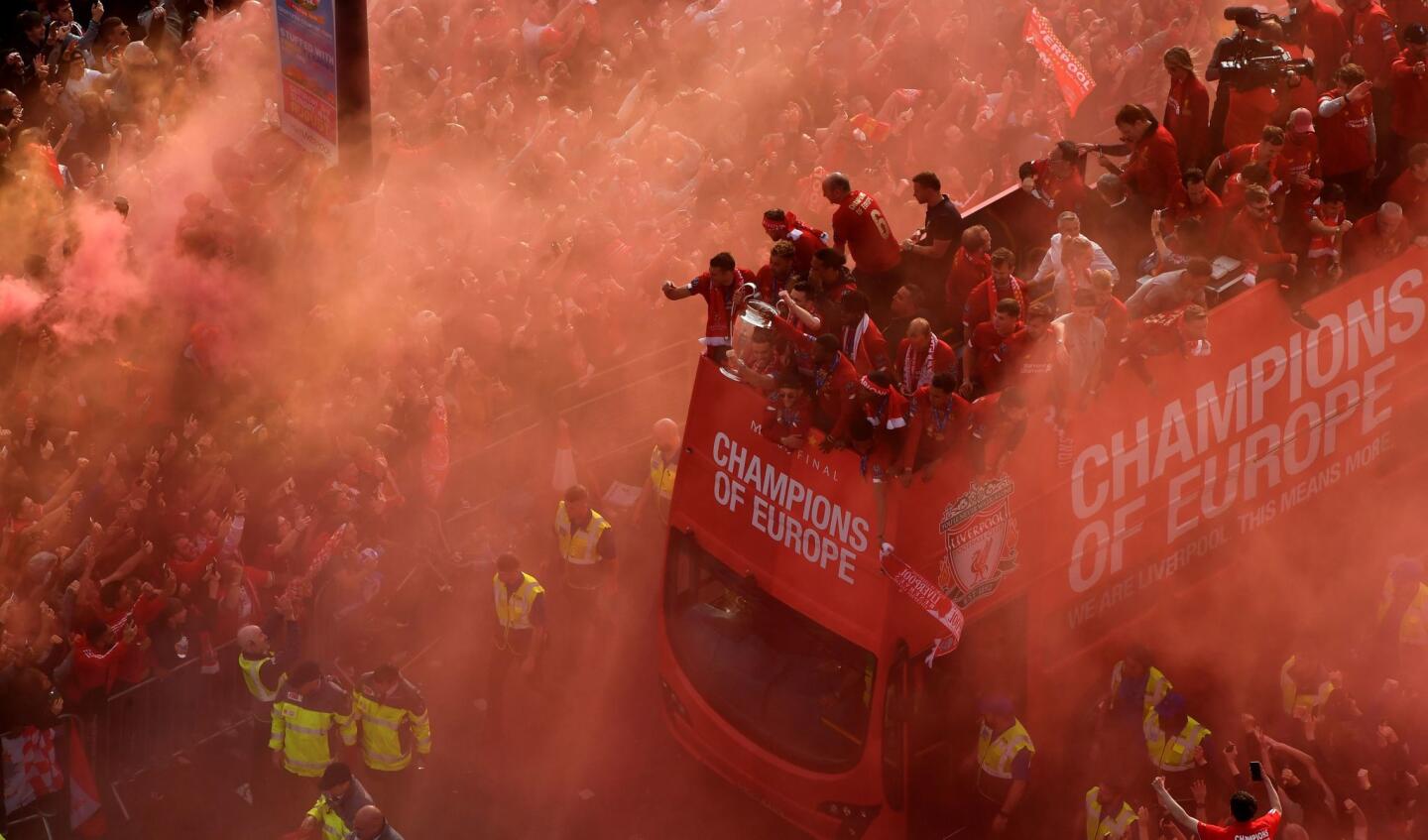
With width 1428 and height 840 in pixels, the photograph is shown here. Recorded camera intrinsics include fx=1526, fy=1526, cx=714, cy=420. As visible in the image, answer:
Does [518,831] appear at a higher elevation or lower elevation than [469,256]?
lower

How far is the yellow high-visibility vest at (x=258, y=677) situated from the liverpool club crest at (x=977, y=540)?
435 centimetres

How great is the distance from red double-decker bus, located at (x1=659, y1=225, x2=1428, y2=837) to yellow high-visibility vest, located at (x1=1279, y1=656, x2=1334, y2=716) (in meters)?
0.57

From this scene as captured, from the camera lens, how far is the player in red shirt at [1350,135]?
10781 millimetres

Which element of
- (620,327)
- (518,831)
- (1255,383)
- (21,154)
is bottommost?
(518,831)

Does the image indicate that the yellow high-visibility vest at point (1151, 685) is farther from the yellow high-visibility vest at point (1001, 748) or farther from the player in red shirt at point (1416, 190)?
the player in red shirt at point (1416, 190)

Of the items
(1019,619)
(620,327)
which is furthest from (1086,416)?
(620,327)

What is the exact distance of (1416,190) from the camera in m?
10.3

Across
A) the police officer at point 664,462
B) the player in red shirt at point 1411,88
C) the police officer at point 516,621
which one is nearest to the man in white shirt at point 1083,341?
the police officer at point 664,462

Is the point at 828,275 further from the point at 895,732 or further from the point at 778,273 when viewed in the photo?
the point at 895,732

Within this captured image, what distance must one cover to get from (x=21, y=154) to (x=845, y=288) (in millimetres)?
7656

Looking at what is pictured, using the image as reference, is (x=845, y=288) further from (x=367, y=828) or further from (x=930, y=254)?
(x=367, y=828)

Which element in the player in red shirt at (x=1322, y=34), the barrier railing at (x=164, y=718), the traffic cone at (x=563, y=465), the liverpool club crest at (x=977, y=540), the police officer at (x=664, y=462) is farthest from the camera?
the traffic cone at (x=563, y=465)

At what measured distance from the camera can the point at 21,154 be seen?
42.1ft

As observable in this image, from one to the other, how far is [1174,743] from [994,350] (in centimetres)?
279
